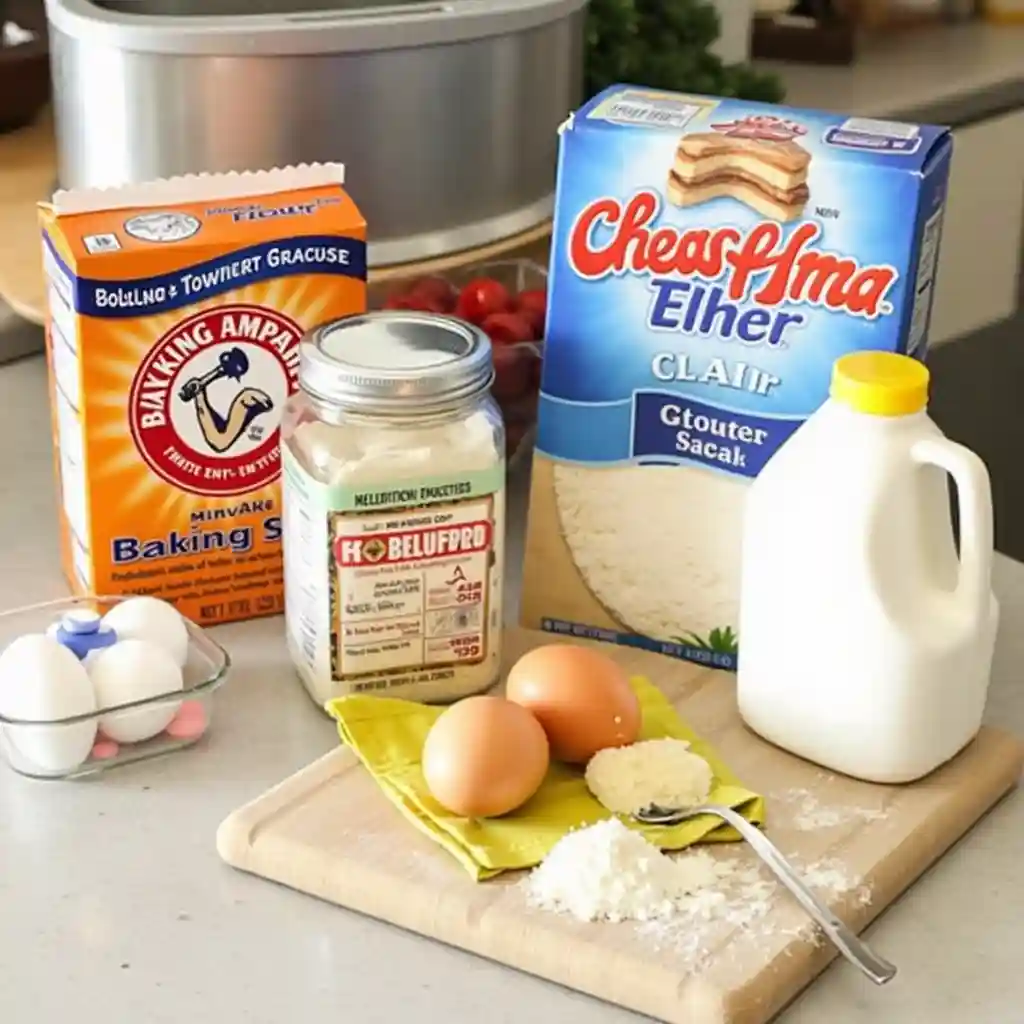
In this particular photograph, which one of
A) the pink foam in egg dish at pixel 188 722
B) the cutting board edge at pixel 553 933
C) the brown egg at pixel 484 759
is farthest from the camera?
the pink foam in egg dish at pixel 188 722

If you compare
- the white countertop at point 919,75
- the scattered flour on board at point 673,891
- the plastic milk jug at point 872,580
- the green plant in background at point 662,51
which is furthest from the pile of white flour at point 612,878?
the white countertop at point 919,75

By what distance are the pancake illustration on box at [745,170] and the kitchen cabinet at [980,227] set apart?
100 cm

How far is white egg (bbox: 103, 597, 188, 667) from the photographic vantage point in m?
1.01

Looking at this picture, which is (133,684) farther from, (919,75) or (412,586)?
(919,75)

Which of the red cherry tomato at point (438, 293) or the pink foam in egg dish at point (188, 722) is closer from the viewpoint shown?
the pink foam in egg dish at point (188, 722)

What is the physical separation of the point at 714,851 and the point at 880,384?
0.24 m

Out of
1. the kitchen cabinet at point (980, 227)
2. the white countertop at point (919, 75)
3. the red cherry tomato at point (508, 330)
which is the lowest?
the kitchen cabinet at point (980, 227)

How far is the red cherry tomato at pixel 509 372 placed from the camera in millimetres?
1182

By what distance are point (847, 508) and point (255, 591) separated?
395 mm

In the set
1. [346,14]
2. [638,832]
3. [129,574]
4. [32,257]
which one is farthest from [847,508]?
[32,257]

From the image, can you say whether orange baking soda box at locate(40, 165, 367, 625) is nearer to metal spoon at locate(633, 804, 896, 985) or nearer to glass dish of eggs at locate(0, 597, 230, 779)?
glass dish of eggs at locate(0, 597, 230, 779)

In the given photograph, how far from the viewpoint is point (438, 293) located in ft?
4.05

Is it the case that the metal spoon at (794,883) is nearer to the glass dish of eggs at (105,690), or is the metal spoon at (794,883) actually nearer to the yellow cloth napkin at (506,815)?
the yellow cloth napkin at (506,815)

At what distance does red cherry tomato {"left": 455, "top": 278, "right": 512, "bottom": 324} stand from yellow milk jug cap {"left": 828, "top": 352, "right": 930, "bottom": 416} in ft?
1.10
